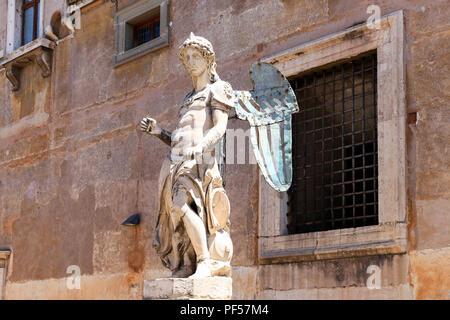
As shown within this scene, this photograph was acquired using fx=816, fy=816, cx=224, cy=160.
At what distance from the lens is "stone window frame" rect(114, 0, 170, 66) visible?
11.5 meters

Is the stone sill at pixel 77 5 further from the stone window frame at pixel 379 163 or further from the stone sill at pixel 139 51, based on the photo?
the stone window frame at pixel 379 163

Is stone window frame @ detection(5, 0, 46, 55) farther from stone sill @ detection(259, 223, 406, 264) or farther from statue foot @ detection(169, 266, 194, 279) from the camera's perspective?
statue foot @ detection(169, 266, 194, 279)

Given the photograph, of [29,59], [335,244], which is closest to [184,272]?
[335,244]

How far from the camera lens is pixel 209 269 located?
6.39 m

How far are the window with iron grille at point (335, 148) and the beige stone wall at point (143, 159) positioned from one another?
1.58ft

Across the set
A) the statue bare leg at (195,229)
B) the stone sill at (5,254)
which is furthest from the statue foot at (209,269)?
the stone sill at (5,254)

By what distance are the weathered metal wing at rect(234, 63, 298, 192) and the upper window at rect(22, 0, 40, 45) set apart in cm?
785

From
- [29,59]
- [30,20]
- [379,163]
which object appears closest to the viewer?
[379,163]

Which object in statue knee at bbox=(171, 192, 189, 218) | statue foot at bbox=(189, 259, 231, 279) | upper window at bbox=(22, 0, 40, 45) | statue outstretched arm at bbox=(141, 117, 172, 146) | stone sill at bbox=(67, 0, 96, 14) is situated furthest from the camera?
upper window at bbox=(22, 0, 40, 45)

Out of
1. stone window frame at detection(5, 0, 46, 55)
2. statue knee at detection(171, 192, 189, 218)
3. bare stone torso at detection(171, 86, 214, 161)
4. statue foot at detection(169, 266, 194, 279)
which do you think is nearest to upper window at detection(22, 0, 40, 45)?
stone window frame at detection(5, 0, 46, 55)

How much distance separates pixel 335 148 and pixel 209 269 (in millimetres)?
3140

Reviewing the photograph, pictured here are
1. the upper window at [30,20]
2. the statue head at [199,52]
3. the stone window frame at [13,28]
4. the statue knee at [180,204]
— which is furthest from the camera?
the stone window frame at [13,28]

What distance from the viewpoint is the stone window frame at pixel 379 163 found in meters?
8.09

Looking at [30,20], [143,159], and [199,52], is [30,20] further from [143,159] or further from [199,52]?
[199,52]
